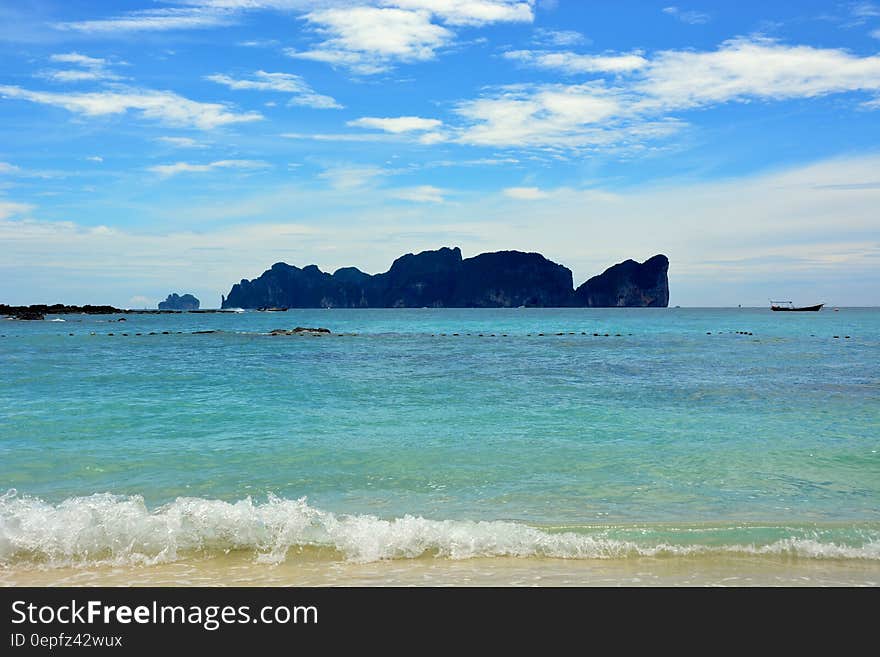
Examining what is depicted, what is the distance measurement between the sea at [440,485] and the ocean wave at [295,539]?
29 mm

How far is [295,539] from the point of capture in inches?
365

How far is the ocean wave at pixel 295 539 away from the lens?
880cm

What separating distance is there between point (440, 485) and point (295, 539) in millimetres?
3428

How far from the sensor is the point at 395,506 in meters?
10.8

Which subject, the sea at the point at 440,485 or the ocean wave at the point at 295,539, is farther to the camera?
the ocean wave at the point at 295,539

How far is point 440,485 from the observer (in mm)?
12062

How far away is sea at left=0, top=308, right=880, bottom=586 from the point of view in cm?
855

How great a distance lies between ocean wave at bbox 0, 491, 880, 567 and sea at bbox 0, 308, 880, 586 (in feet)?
0.10

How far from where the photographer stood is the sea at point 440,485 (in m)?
8.55

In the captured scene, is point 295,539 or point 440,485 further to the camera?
point 440,485

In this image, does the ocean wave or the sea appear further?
the ocean wave

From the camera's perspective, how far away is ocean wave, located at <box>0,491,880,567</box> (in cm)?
880
